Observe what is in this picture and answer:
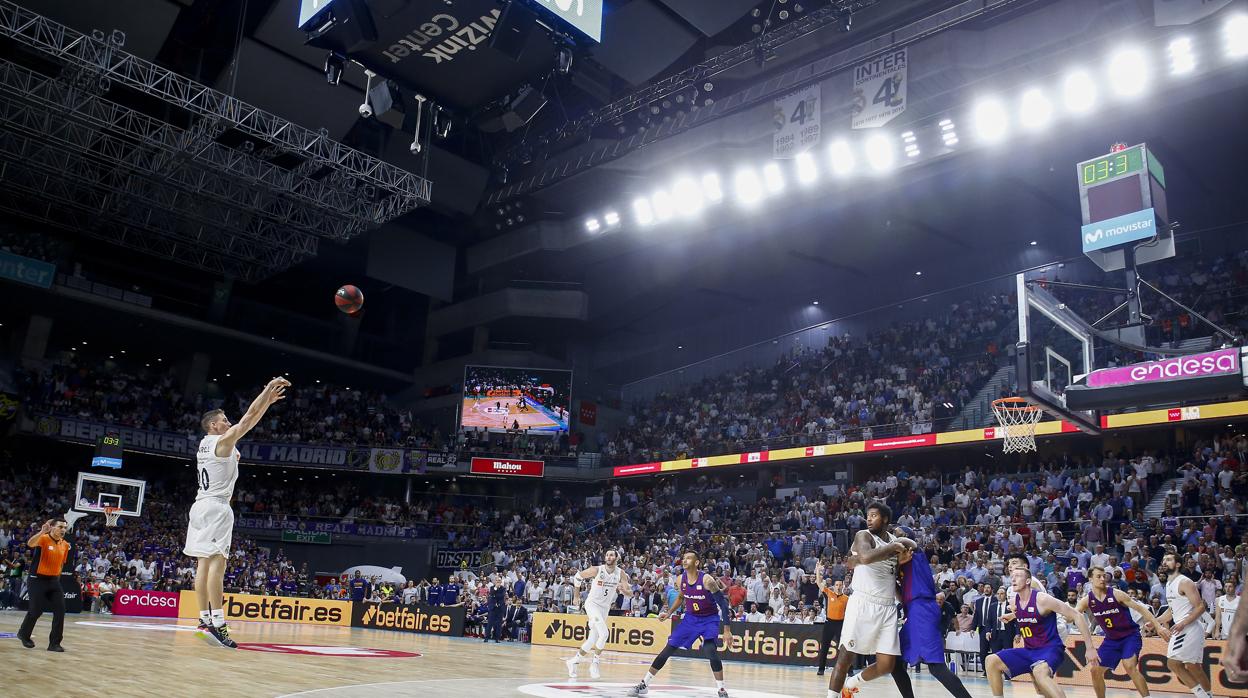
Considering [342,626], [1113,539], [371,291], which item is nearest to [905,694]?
[1113,539]

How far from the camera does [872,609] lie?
773 centimetres

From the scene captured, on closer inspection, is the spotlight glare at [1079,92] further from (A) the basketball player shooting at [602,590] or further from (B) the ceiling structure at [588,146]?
(A) the basketball player shooting at [602,590]

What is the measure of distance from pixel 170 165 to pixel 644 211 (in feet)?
49.4

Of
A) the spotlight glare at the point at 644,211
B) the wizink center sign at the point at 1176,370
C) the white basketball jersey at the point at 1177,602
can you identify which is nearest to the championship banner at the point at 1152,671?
the white basketball jersey at the point at 1177,602

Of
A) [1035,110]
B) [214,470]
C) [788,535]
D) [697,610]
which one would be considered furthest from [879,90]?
[214,470]

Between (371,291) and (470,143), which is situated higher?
(470,143)

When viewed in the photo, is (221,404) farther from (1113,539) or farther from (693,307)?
(1113,539)

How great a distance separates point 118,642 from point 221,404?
31786 millimetres

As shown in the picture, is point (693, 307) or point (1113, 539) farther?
point (693, 307)

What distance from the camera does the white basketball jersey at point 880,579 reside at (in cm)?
781

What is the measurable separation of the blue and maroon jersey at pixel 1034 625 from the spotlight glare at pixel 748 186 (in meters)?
21.7

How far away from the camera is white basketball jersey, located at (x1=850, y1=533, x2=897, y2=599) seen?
25.6 feet

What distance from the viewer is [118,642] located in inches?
488

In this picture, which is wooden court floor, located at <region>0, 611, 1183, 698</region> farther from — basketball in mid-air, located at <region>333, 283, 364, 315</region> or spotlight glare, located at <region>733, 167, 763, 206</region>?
spotlight glare, located at <region>733, 167, 763, 206</region>
